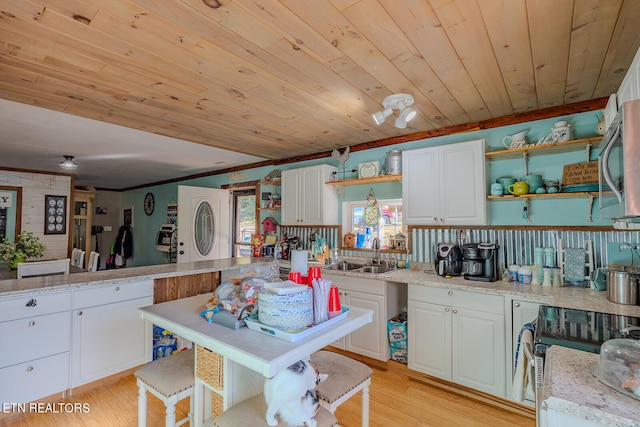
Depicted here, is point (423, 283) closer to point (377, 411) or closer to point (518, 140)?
point (377, 411)

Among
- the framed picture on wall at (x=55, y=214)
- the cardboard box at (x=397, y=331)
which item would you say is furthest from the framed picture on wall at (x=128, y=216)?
the cardboard box at (x=397, y=331)

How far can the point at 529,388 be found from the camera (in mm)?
1349

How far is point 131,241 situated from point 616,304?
831cm

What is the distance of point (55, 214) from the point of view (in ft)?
16.9

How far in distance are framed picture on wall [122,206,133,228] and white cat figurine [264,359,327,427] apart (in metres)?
7.68

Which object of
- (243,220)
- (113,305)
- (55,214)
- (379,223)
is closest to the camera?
(113,305)

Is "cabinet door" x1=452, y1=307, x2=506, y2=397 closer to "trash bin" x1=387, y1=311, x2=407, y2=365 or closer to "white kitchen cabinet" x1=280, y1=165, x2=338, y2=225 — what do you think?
"trash bin" x1=387, y1=311, x2=407, y2=365

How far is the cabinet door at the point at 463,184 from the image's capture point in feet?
8.73

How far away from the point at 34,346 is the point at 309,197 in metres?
2.74

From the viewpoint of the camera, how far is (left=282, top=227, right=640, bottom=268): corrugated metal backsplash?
91.1 inches

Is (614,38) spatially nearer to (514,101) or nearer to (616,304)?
(514,101)

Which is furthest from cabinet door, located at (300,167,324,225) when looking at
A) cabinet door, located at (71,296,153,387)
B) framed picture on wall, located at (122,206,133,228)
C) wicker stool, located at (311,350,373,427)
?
framed picture on wall, located at (122,206,133,228)

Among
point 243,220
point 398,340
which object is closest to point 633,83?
point 398,340

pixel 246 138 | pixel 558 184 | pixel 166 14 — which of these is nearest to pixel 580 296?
pixel 558 184
